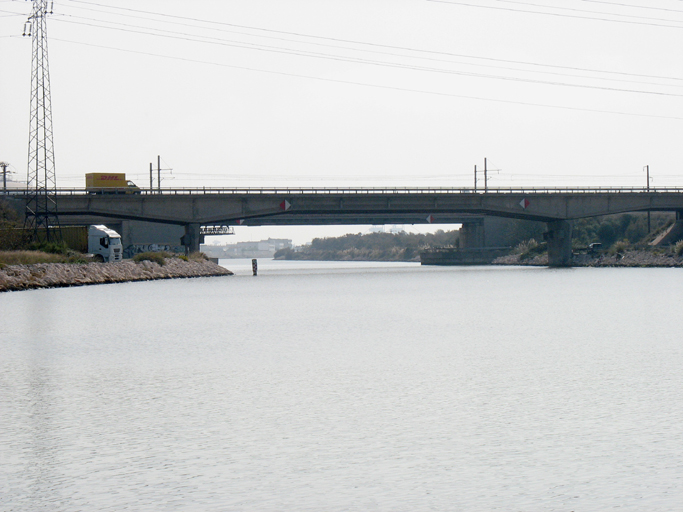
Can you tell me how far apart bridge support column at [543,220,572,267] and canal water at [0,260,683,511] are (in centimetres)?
8056

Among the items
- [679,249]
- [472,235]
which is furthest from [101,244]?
[472,235]

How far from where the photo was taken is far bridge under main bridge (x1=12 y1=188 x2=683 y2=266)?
87.5 m

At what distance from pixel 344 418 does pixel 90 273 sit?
5641 centimetres

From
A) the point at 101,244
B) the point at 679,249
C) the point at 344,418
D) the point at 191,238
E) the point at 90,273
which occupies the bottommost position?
the point at 344,418

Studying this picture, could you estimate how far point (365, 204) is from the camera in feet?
307

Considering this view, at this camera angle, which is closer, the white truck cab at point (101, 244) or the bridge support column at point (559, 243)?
the white truck cab at point (101, 244)

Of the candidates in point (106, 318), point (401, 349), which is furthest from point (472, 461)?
point (106, 318)

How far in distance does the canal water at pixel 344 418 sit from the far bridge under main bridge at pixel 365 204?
6256 centimetres

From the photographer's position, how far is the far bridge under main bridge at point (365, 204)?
8750 centimetres

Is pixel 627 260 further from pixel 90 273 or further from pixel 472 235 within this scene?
pixel 90 273

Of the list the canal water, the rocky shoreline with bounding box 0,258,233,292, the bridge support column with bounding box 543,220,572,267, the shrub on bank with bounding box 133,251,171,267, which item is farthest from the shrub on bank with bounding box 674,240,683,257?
the canal water

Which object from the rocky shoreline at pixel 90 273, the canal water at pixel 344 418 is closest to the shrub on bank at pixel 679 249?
the rocky shoreline at pixel 90 273

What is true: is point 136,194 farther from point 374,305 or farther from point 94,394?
point 94,394

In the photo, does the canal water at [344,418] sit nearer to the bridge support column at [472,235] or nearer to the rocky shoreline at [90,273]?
the rocky shoreline at [90,273]
